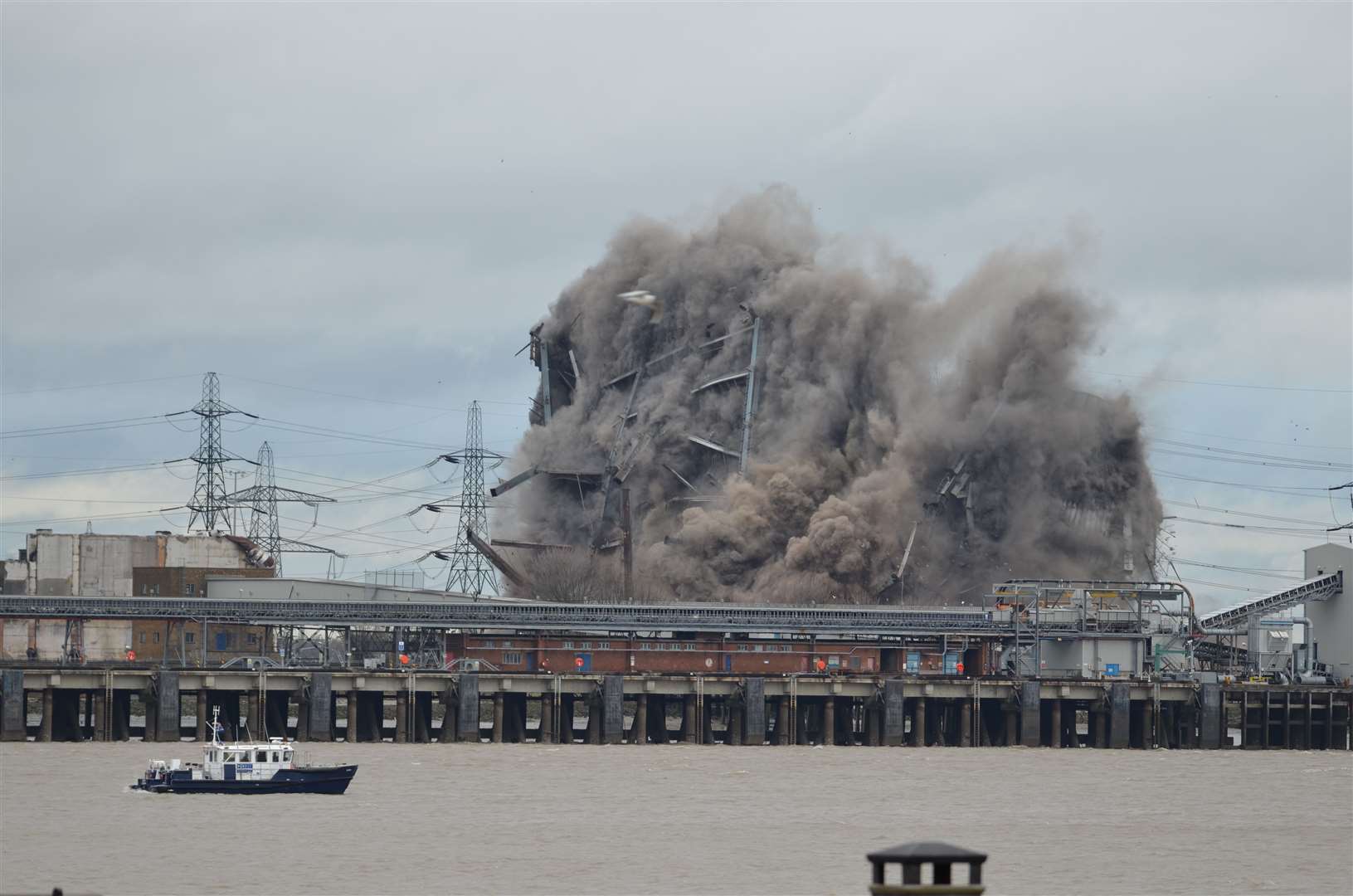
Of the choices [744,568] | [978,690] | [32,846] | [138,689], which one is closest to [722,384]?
[744,568]

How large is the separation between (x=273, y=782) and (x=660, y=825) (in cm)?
1551

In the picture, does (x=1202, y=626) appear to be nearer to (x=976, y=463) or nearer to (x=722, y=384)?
(x=976, y=463)

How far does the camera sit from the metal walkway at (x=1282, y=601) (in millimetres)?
124250

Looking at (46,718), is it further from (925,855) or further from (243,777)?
(925,855)

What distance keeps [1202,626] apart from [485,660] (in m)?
41.9

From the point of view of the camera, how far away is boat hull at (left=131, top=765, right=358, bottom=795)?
77.1m

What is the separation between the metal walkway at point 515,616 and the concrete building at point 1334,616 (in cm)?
1816

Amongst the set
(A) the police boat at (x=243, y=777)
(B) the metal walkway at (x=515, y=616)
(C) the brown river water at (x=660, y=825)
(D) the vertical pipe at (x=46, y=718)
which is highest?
(B) the metal walkway at (x=515, y=616)

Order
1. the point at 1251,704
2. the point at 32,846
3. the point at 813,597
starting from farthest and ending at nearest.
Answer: the point at 813,597, the point at 1251,704, the point at 32,846

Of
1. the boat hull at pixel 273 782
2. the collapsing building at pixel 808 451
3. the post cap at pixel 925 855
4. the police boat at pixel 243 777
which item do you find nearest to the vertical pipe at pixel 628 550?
the collapsing building at pixel 808 451

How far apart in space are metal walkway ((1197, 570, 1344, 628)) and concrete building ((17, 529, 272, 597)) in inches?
2316

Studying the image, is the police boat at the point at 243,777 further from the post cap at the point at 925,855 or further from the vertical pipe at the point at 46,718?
the post cap at the point at 925,855

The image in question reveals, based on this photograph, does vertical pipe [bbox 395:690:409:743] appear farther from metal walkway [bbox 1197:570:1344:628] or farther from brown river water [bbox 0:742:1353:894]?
metal walkway [bbox 1197:570:1344:628]

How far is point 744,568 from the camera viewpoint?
148625 millimetres
